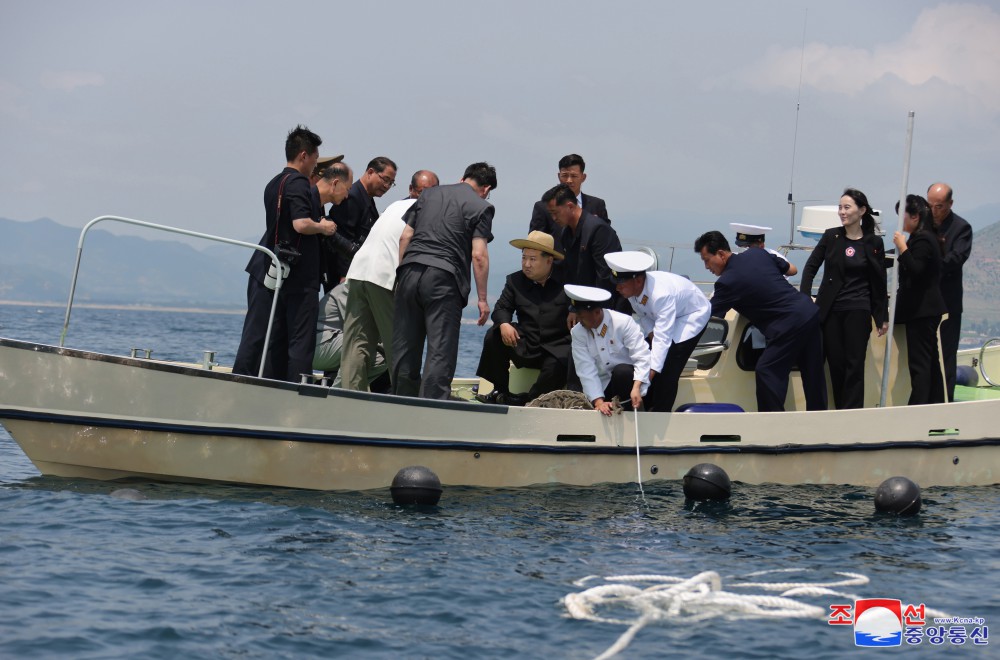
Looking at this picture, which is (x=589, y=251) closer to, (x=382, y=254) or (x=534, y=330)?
(x=534, y=330)

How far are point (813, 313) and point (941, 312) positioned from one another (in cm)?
128

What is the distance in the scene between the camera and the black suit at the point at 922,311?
31.6 feet

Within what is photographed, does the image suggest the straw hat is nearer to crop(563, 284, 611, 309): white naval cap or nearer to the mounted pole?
crop(563, 284, 611, 309): white naval cap

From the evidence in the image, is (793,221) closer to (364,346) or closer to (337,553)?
(364,346)

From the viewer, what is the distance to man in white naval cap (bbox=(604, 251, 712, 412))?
8.76 metres

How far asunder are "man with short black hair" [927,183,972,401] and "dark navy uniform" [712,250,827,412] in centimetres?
144

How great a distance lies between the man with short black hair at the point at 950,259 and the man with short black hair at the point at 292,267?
17.0ft

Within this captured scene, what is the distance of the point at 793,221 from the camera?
11367 millimetres

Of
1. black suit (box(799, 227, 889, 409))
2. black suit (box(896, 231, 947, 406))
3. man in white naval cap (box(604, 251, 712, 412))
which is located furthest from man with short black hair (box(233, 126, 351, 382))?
A: black suit (box(896, 231, 947, 406))

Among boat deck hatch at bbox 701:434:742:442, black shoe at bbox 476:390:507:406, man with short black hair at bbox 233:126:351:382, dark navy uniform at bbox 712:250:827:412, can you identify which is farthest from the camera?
black shoe at bbox 476:390:507:406

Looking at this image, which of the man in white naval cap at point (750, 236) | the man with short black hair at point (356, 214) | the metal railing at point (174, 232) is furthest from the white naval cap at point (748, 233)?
the metal railing at point (174, 232)

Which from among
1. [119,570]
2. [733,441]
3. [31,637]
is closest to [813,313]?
[733,441]

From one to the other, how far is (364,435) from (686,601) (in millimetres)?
2911

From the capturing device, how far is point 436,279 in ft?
28.0
